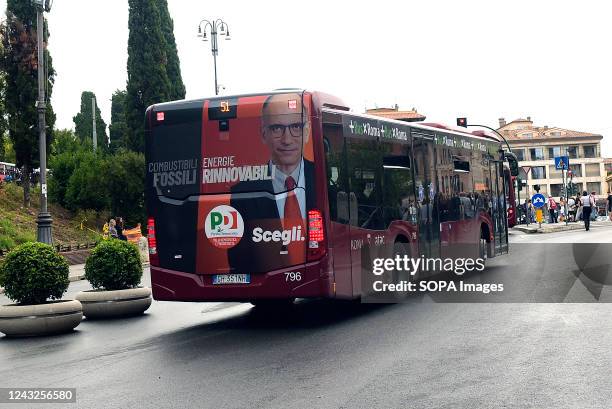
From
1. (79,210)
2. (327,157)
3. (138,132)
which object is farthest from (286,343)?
(138,132)

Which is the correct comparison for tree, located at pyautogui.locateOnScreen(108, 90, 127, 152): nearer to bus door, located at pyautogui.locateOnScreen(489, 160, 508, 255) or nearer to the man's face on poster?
bus door, located at pyautogui.locateOnScreen(489, 160, 508, 255)

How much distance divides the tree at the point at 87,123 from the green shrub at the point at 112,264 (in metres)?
65.7

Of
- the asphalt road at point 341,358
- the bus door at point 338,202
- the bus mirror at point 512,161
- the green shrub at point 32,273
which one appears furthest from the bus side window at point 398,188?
the bus mirror at point 512,161

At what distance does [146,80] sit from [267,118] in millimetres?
37090

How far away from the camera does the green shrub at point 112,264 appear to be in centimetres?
1429

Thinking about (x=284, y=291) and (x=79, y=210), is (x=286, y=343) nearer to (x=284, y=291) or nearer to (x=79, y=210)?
(x=284, y=291)

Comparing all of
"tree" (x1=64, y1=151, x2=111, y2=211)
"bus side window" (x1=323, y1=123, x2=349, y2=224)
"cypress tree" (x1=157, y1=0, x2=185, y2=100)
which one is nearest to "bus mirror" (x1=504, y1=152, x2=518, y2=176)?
"bus side window" (x1=323, y1=123, x2=349, y2=224)

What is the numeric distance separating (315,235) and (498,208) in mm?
9905

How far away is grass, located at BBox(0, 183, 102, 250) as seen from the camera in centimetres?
3105

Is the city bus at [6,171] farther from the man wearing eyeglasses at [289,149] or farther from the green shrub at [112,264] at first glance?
the man wearing eyeglasses at [289,149]

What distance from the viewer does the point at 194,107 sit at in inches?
481

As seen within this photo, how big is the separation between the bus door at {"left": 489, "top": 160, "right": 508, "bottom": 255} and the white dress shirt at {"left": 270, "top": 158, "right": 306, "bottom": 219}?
917cm

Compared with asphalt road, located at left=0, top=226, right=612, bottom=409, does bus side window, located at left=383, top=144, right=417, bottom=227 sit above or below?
above

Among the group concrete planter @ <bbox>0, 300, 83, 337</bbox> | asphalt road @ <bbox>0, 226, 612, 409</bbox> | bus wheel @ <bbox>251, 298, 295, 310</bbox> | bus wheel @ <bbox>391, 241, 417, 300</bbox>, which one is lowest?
asphalt road @ <bbox>0, 226, 612, 409</bbox>
